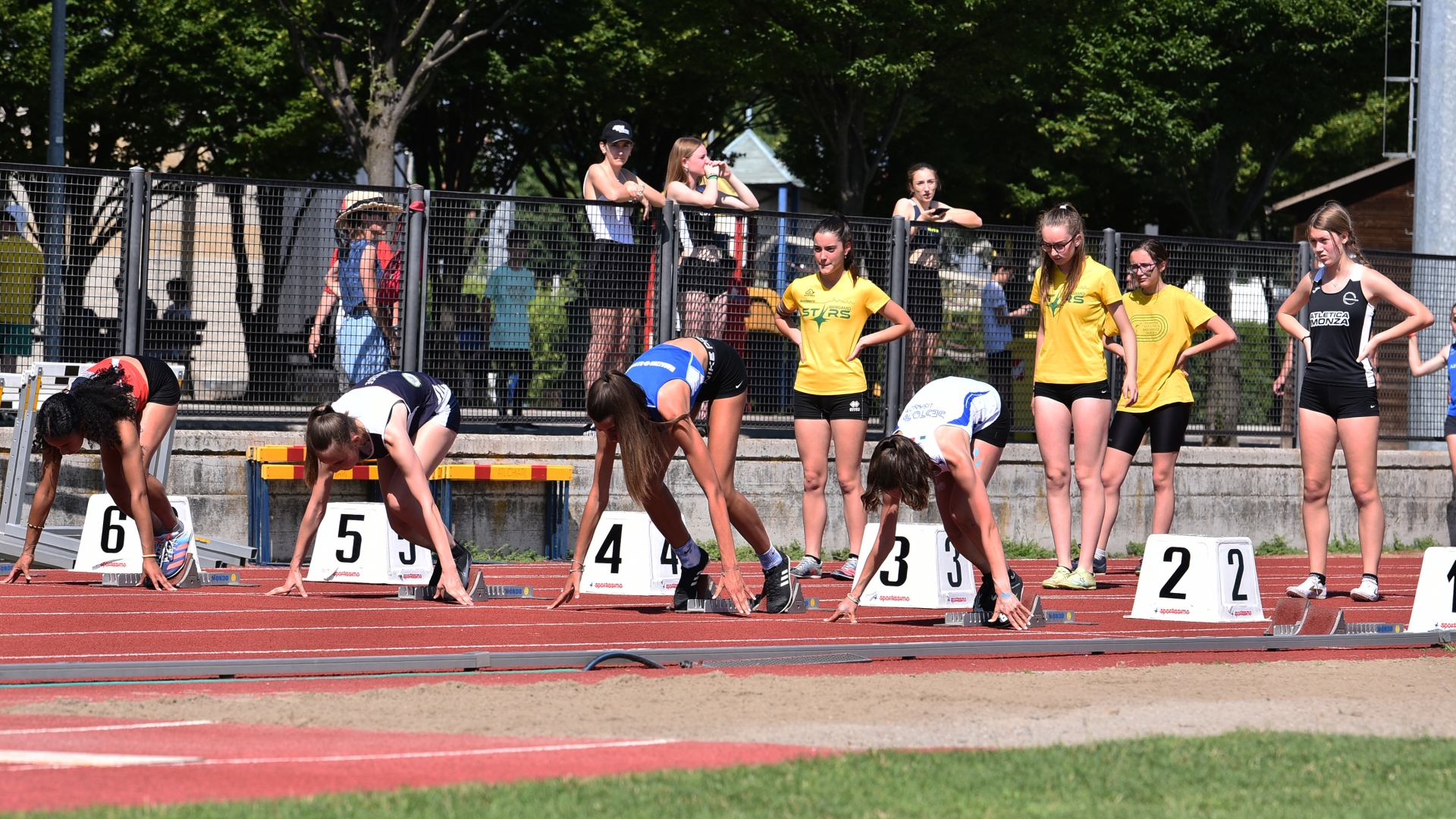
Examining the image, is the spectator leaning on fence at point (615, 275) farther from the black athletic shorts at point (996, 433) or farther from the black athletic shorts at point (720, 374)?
the black athletic shorts at point (996, 433)

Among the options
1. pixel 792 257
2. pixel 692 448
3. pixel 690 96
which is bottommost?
pixel 692 448

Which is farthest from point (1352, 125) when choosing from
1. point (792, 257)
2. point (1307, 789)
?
point (1307, 789)

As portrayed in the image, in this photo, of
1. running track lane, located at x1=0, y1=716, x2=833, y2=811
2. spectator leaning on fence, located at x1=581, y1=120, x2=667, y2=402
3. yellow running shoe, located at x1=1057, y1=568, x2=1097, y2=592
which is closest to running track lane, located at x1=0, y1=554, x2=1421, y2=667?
yellow running shoe, located at x1=1057, y1=568, x2=1097, y2=592

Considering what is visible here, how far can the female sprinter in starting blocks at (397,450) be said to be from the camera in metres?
9.06

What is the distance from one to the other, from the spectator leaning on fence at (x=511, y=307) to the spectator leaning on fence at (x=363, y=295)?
0.77 meters

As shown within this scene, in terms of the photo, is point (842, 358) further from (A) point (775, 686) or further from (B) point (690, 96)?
(B) point (690, 96)

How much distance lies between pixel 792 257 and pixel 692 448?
499cm

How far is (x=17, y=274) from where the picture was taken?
1223 centimetres

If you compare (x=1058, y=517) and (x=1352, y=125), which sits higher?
(x=1352, y=125)

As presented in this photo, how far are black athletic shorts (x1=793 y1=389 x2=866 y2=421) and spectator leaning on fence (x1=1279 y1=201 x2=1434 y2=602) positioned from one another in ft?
8.80

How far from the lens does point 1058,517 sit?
1091 cm

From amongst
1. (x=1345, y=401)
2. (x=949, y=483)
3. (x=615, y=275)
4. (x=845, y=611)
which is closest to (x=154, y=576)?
(x=845, y=611)

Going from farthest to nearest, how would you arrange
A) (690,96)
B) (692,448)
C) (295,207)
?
(690,96), (295,207), (692,448)

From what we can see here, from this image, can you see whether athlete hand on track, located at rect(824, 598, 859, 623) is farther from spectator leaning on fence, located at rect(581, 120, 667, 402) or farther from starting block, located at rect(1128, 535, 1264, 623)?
spectator leaning on fence, located at rect(581, 120, 667, 402)
